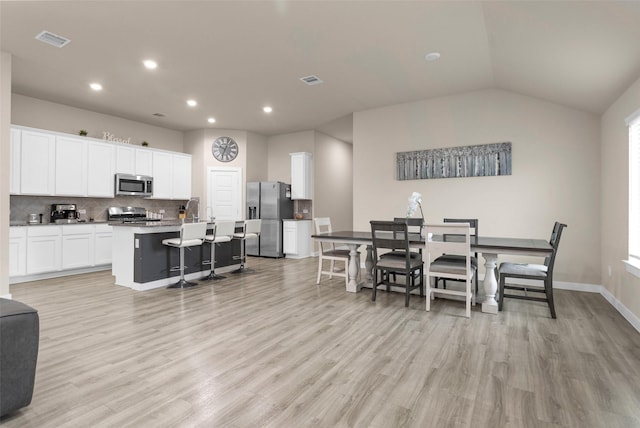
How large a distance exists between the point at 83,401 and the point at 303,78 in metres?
4.34

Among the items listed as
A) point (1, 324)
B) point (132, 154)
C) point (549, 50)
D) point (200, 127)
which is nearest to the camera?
point (1, 324)

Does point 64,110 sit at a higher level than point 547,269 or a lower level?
higher

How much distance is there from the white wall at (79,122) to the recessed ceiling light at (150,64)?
2860 millimetres

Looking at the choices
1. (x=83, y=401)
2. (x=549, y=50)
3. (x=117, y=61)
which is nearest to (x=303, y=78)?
(x=117, y=61)

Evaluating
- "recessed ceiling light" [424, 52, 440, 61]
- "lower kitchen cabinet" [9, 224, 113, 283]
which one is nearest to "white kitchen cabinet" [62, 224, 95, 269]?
"lower kitchen cabinet" [9, 224, 113, 283]

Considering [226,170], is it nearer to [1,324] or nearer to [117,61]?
[117,61]

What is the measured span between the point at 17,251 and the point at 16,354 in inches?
170

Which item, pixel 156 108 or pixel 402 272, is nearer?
pixel 402 272

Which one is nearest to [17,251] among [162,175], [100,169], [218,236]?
[100,169]

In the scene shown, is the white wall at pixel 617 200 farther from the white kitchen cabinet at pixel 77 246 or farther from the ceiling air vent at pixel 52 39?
the white kitchen cabinet at pixel 77 246

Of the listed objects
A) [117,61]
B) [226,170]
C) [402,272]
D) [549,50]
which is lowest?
[402,272]

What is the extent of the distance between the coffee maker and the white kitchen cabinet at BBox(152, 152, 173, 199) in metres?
1.46

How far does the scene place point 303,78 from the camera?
4727 millimetres

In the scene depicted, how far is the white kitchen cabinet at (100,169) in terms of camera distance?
19.2 feet
